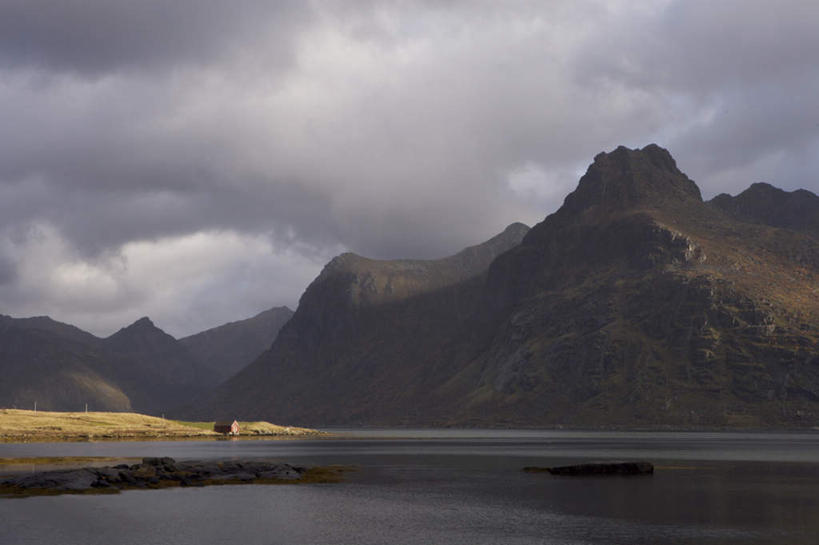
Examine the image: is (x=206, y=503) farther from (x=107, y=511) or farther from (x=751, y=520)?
(x=751, y=520)

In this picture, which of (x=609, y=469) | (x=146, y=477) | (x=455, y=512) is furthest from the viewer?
(x=609, y=469)

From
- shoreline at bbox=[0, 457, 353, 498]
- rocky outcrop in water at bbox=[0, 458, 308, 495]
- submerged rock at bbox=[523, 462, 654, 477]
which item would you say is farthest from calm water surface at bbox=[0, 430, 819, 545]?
rocky outcrop in water at bbox=[0, 458, 308, 495]

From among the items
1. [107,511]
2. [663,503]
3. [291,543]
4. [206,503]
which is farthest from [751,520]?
[107,511]

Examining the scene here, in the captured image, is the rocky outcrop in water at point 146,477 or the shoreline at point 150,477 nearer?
the shoreline at point 150,477

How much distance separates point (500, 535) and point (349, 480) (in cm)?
5011

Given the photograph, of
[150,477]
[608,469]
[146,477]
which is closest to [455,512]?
[608,469]

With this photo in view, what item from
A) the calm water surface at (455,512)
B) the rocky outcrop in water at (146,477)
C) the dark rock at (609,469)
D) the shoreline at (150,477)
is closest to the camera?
the calm water surface at (455,512)

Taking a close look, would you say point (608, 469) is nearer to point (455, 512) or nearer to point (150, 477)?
point (455, 512)

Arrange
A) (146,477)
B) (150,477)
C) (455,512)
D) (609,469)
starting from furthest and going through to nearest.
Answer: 1. (609,469)
2. (146,477)
3. (150,477)
4. (455,512)

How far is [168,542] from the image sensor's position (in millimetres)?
62219

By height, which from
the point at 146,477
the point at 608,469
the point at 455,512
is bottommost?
the point at 455,512

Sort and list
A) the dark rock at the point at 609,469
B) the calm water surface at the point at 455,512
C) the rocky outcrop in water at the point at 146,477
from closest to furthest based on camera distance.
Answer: the calm water surface at the point at 455,512, the rocky outcrop in water at the point at 146,477, the dark rock at the point at 609,469

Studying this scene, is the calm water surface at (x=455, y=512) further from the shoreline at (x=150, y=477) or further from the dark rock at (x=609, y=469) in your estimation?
the shoreline at (x=150, y=477)

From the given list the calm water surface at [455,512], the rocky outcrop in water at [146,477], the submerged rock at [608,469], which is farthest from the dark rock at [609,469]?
the rocky outcrop in water at [146,477]
